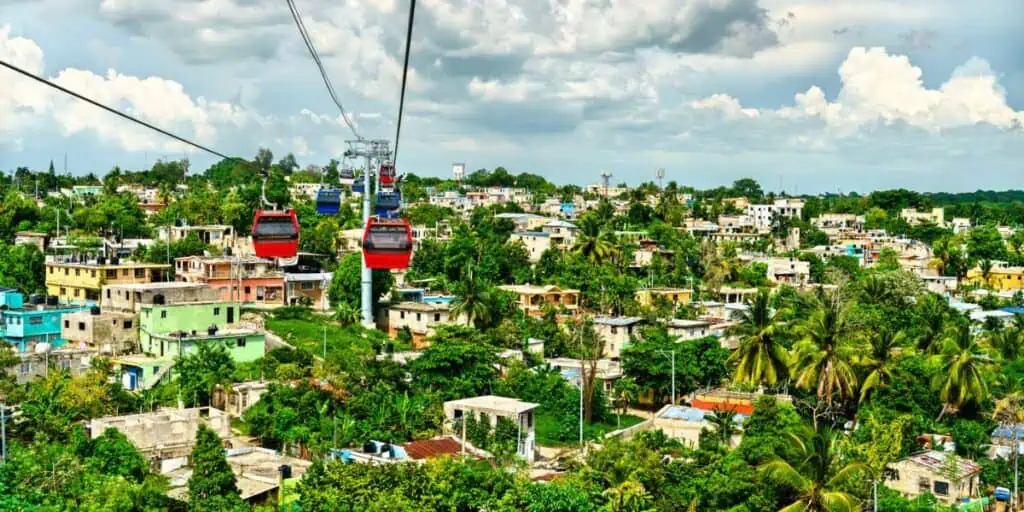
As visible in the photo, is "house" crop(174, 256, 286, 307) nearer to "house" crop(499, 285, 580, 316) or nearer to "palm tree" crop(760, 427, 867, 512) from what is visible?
"house" crop(499, 285, 580, 316)

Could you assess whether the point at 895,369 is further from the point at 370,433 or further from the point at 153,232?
the point at 153,232

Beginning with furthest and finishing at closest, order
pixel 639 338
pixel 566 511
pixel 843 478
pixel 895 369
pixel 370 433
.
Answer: pixel 639 338
pixel 895 369
pixel 370 433
pixel 843 478
pixel 566 511

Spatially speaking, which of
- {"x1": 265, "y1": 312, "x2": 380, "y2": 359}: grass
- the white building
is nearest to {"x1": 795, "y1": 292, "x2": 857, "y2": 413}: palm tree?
{"x1": 265, "y1": 312, "x2": 380, "y2": 359}: grass

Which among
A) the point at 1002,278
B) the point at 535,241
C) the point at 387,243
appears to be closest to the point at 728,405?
the point at 387,243

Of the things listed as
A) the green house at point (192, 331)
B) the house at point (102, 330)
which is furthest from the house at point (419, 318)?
the house at point (102, 330)

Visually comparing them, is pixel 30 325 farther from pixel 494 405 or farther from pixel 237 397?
pixel 494 405

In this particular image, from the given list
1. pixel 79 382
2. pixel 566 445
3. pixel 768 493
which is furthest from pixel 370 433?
pixel 768 493

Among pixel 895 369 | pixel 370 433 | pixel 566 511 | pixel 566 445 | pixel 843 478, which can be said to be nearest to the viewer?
pixel 566 511
